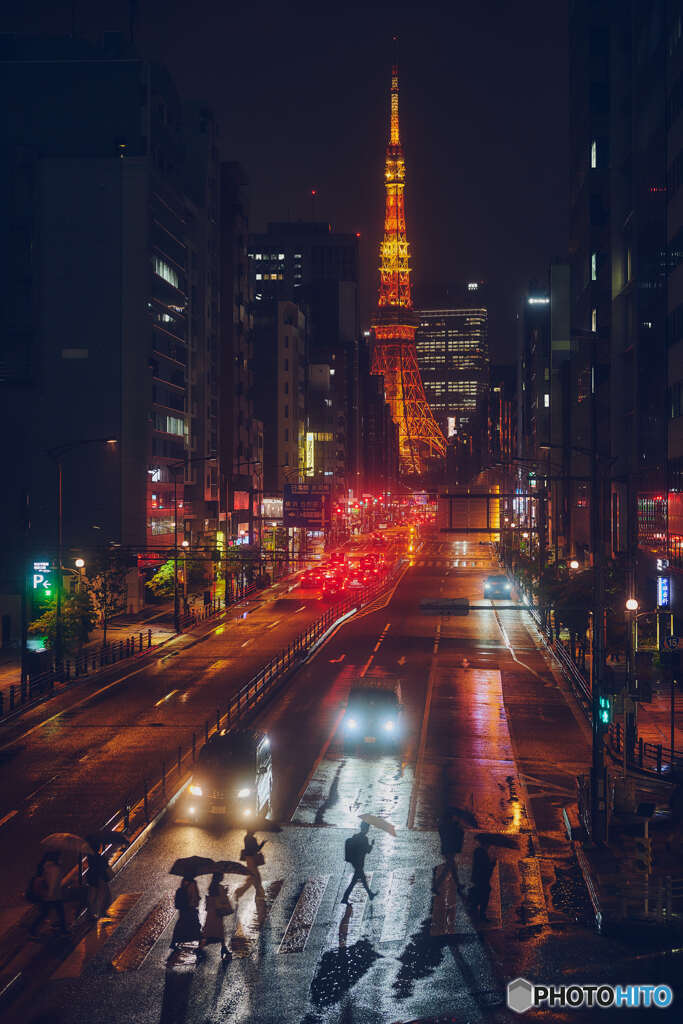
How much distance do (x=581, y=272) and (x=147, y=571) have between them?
4091cm

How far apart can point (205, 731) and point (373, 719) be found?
4.78 metres

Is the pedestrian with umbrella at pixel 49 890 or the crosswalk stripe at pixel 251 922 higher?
the pedestrian with umbrella at pixel 49 890

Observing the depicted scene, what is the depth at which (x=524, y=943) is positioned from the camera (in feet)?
53.2

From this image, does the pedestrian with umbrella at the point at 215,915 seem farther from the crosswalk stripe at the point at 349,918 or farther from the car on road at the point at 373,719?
the car on road at the point at 373,719

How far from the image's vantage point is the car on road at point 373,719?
3084 centimetres

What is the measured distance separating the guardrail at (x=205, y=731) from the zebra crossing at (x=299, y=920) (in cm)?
341

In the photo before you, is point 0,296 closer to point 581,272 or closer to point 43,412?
point 43,412

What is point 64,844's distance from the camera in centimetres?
1791

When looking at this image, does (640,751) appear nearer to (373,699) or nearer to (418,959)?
(373,699)

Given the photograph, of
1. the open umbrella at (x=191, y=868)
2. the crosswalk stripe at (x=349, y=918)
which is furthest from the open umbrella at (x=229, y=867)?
the crosswalk stripe at (x=349, y=918)

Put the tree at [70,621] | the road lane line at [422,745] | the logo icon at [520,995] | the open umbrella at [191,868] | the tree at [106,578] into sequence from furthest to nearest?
the tree at [106,578]
the tree at [70,621]
the road lane line at [422,745]
the open umbrella at [191,868]
the logo icon at [520,995]

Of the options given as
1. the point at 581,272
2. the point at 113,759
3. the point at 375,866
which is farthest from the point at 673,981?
the point at 581,272

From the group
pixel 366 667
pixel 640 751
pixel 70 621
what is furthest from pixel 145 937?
pixel 70 621

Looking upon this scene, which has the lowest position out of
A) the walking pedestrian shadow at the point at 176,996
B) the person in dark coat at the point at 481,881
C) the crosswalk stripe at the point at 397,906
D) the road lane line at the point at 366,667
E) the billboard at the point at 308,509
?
the road lane line at the point at 366,667
